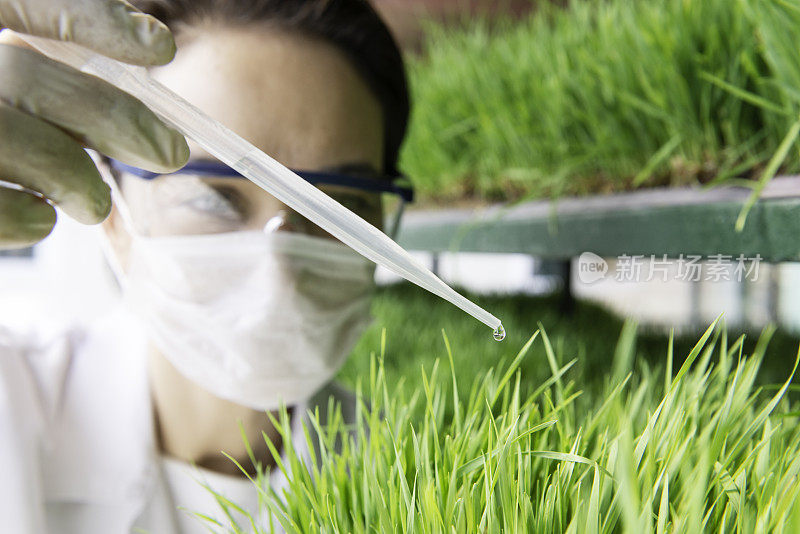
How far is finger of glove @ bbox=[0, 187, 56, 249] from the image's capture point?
336 millimetres

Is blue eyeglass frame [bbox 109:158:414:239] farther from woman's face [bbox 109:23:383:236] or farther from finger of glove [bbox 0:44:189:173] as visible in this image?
finger of glove [bbox 0:44:189:173]

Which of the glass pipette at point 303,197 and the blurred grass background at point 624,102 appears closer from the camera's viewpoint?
the glass pipette at point 303,197

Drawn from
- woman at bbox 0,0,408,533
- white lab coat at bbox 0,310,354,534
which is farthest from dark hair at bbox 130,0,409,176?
white lab coat at bbox 0,310,354,534

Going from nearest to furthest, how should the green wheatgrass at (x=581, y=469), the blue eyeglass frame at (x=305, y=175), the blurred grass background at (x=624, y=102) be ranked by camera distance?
the green wheatgrass at (x=581, y=469) → the blurred grass background at (x=624, y=102) → the blue eyeglass frame at (x=305, y=175)

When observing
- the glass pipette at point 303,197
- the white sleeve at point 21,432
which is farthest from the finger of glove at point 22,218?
the white sleeve at point 21,432

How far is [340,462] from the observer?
0.31 metres

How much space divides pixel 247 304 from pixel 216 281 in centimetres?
4

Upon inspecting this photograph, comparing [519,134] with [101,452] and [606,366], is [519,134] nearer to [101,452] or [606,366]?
[606,366]

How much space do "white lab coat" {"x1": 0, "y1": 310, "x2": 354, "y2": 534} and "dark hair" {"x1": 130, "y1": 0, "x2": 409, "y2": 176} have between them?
404mm

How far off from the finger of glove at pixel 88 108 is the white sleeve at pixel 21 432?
412 mm

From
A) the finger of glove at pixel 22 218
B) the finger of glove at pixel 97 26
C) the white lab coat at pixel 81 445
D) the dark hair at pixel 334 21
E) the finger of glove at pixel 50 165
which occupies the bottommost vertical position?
the white lab coat at pixel 81 445

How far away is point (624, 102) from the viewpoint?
1.66ft

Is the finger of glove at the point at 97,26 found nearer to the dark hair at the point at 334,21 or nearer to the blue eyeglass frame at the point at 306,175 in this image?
the blue eyeglass frame at the point at 306,175

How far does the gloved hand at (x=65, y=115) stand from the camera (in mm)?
319
